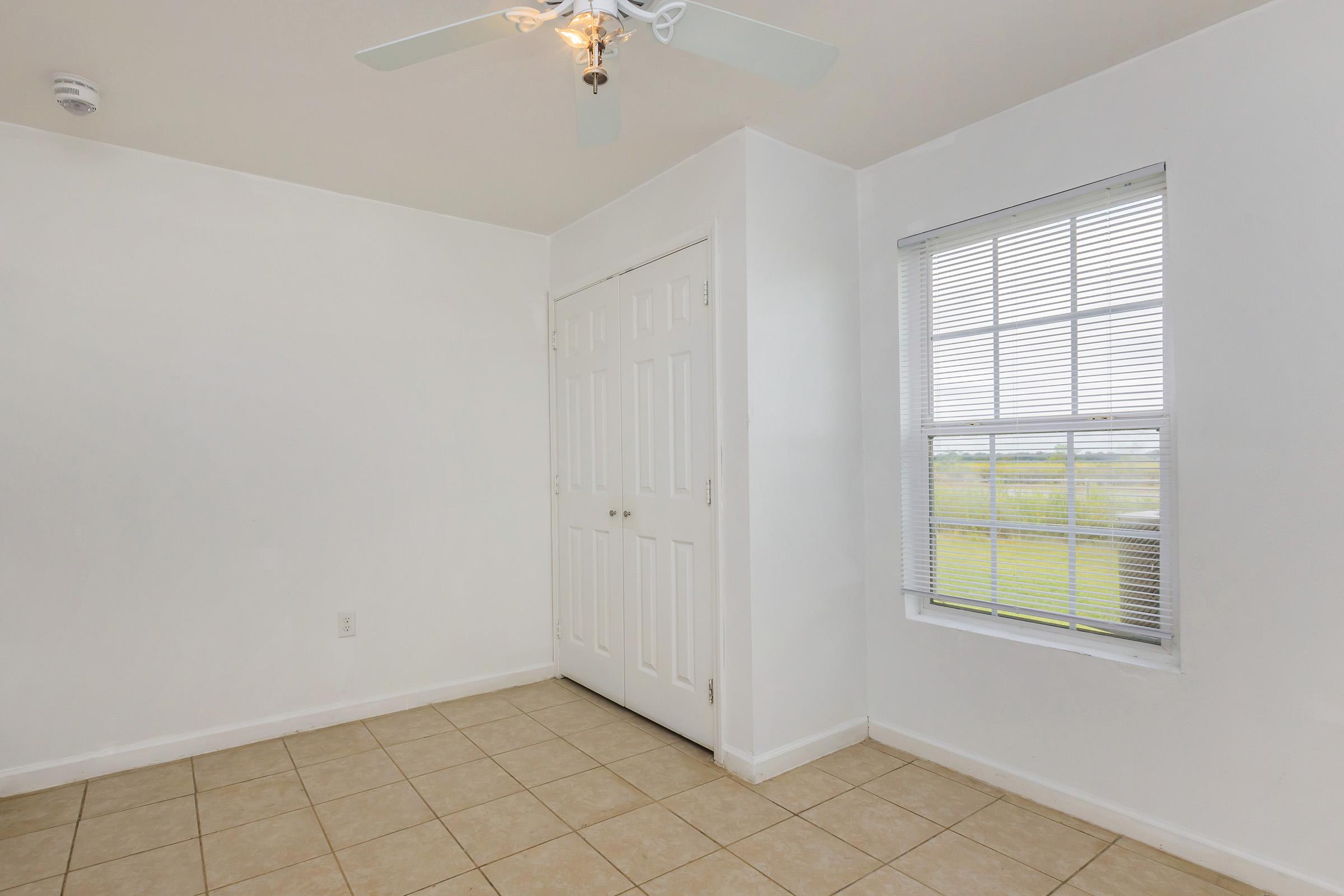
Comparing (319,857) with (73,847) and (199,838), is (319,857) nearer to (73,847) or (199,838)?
(199,838)

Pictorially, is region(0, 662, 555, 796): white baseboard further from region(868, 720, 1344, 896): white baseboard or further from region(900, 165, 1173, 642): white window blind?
region(900, 165, 1173, 642): white window blind

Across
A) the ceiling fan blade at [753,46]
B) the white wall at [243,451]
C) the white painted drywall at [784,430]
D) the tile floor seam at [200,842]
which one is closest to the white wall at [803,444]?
the white painted drywall at [784,430]

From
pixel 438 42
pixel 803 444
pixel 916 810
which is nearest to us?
pixel 438 42

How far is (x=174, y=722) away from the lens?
274cm

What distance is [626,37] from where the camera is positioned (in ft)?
4.92

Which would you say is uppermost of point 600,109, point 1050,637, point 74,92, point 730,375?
point 74,92

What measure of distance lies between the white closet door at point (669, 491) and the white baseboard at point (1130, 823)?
917 millimetres

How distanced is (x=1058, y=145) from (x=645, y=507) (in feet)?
6.91

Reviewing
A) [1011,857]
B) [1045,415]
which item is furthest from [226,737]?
[1045,415]

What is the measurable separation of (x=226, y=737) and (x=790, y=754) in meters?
2.34

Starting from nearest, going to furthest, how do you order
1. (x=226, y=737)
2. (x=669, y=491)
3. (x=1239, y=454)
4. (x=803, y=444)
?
1. (x=1239, y=454)
2. (x=803, y=444)
3. (x=226, y=737)
4. (x=669, y=491)

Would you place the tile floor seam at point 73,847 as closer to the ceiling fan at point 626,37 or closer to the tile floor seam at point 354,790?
the tile floor seam at point 354,790

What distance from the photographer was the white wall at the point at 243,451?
254 centimetres

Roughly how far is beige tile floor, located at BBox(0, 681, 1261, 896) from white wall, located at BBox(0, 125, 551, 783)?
0.41 meters
